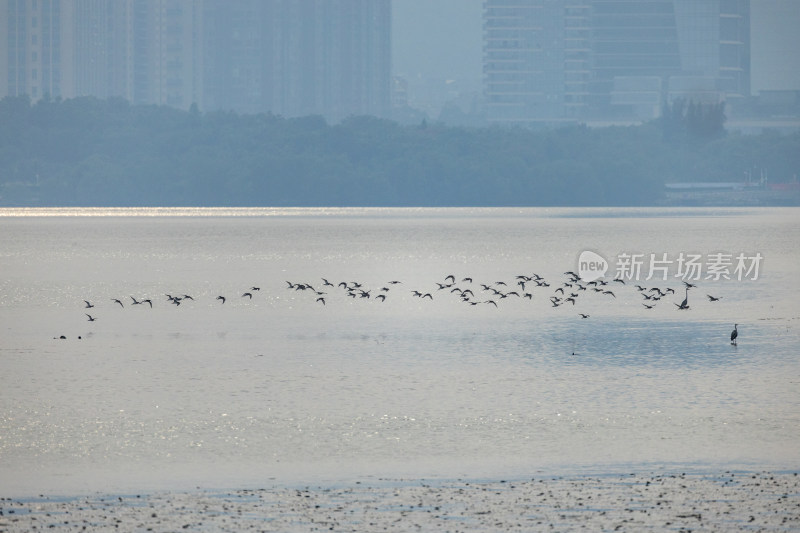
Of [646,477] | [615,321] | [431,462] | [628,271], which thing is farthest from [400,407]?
[628,271]

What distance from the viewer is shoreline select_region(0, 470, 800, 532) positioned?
28.6 meters

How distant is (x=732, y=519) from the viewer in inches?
1125

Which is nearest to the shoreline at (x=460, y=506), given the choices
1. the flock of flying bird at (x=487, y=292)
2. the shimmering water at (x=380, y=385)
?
the shimmering water at (x=380, y=385)

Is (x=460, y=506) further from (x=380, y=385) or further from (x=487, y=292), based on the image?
(x=487, y=292)

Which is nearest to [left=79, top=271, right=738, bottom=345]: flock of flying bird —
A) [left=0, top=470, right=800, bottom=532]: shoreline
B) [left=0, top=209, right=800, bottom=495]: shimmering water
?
[left=0, top=209, right=800, bottom=495]: shimmering water

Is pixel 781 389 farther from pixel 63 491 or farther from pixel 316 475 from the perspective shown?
pixel 63 491

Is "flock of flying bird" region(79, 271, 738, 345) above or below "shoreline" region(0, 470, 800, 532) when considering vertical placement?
below

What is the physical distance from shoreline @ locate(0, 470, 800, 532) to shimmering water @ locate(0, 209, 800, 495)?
146 cm

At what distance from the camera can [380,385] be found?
49625 millimetres

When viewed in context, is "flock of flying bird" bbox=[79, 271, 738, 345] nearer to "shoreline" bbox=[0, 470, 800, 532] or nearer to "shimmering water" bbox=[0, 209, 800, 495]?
"shimmering water" bbox=[0, 209, 800, 495]

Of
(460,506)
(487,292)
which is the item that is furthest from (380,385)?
(487,292)

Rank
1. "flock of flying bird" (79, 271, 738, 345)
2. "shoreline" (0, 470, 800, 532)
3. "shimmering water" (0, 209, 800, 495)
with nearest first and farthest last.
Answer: "shoreline" (0, 470, 800, 532) → "shimmering water" (0, 209, 800, 495) → "flock of flying bird" (79, 271, 738, 345)

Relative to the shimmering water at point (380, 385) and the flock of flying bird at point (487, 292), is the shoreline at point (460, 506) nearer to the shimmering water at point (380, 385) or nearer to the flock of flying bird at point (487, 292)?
the shimmering water at point (380, 385)

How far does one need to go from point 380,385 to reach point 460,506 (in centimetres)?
1920
